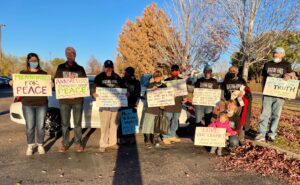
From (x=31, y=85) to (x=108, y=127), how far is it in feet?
5.69

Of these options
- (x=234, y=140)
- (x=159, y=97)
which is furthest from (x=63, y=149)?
(x=234, y=140)

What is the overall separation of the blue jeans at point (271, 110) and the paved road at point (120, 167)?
1523mm

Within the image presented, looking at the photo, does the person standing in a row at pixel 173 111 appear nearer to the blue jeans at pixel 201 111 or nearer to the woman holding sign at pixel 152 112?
the woman holding sign at pixel 152 112

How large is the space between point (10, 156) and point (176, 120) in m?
3.51

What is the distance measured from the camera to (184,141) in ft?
21.2

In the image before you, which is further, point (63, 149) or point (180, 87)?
point (180, 87)


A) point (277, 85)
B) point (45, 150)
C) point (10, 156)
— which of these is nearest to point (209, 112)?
point (277, 85)

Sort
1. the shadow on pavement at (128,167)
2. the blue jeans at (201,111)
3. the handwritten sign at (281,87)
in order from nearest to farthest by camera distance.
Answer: the shadow on pavement at (128,167), the handwritten sign at (281,87), the blue jeans at (201,111)

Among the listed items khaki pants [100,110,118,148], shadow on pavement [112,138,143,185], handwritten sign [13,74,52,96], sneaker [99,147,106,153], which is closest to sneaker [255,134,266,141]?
shadow on pavement [112,138,143,185]

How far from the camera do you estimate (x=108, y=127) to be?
18.5 feet

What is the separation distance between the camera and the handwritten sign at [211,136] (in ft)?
17.5

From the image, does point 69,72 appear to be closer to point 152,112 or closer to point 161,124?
point 152,112

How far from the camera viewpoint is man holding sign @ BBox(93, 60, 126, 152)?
18.0ft

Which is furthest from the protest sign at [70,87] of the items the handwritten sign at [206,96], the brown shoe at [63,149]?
the handwritten sign at [206,96]
